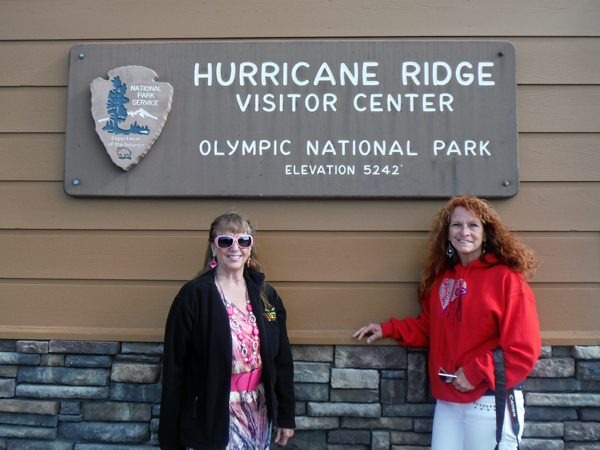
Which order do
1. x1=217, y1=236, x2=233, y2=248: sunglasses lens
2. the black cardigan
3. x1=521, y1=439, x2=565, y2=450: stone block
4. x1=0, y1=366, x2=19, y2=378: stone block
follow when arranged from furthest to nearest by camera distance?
x1=0, y1=366, x2=19, y2=378: stone block, x1=521, y1=439, x2=565, y2=450: stone block, x1=217, y1=236, x2=233, y2=248: sunglasses lens, the black cardigan

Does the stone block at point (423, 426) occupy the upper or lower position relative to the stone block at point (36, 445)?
upper

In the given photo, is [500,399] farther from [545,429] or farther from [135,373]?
[135,373]

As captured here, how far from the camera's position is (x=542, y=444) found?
85.6 inches

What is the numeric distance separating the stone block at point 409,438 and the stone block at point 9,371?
77.8 inches

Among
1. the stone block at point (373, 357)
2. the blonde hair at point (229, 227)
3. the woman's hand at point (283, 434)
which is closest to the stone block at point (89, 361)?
the blonde hair at point (229, 227)

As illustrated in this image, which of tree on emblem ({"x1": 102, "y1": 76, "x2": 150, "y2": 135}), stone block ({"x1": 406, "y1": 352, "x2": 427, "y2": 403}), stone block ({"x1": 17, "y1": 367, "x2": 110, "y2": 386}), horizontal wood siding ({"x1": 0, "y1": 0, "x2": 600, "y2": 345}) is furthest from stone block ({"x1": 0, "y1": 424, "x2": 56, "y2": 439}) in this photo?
stone block ({"x1": 406, "y1": 352, "x2": 427, "y2": 403})

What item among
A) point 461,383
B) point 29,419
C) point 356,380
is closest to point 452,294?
point 461,383

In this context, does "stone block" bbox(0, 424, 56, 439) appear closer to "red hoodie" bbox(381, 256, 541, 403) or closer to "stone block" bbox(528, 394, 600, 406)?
"red hoodie" bbox(381, 256, 541, 403)

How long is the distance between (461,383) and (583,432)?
89cm

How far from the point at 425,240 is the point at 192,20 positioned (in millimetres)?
1706

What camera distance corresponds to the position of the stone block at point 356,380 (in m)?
2.22

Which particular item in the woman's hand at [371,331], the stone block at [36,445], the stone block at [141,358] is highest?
the woman's hand at [371,331]

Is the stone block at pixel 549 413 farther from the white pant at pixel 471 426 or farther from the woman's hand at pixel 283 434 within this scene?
the woman's hand at pixel 283 434

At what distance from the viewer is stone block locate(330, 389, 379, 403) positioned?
222 centimetres
